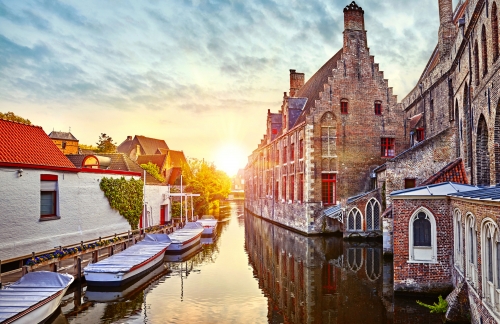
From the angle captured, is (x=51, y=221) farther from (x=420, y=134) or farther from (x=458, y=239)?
(x=420, y=134)

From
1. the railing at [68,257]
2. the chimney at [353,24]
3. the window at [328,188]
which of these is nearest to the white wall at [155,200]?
the railing at [68,257]

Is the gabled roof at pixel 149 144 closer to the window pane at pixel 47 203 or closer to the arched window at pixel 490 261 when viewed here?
the window pane at pixel 47 203

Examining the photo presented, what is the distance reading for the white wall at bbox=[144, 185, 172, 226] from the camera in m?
27.2

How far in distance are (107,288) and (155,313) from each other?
10.5 feet

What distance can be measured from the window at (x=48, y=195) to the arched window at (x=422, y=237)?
47.1 ft

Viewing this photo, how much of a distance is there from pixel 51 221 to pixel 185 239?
7677 mm

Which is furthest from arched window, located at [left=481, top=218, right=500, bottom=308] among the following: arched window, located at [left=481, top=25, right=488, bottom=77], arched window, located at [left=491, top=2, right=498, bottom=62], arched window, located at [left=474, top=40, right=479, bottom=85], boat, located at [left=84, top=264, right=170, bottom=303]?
boat, located at [left=84, top=264, right=170, bottom=303]

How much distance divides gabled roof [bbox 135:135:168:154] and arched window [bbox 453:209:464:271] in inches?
2589

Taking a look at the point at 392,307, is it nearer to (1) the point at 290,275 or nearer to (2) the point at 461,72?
(1) the point at 290,275

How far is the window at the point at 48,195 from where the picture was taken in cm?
1675

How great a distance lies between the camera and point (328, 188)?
90.2 feet

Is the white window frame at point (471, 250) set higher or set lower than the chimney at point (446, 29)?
lower

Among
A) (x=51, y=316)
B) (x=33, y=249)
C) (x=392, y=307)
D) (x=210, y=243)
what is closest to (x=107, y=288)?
(x=51, y=316)

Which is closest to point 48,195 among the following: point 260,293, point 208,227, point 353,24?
point 260,293
